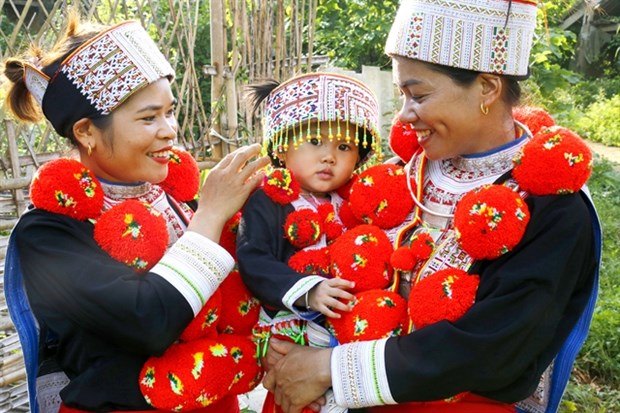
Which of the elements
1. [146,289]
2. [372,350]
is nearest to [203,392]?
[146,289]

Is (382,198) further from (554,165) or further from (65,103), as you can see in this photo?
(65,103)

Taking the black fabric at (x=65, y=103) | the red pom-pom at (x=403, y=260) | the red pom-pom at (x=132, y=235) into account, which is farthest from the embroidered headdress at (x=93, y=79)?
the red pom-pom at (x=403, y=260)

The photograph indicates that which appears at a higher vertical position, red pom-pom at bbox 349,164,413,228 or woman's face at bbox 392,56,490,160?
woman's face at bbox 392,56,490,160

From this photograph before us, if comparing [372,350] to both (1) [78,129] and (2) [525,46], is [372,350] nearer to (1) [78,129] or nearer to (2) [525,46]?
(2) [525,46]

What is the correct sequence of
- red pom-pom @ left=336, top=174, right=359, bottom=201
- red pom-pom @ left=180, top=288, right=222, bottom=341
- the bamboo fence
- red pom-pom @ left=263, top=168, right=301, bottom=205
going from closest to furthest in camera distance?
red pom-pom @ left=180, top=288, right=222, bottom=341 → red pom-pom @ left=263, top=168, right=301, bottom=205 → red pom-pom @ left=336, top=174, right=359, bottom=201 → the bamboo fence

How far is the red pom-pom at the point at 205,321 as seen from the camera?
2393 millimetres

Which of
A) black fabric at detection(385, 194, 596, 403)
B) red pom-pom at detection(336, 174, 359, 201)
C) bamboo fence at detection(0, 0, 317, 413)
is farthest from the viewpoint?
bamboo fence at detection(0, 0, 317, 413)

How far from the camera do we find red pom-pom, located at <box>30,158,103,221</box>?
89.6 inches

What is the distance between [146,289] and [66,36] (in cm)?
103

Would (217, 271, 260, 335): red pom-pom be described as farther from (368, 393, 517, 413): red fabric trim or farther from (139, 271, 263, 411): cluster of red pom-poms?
(368, 393, 517, 413): red fabric trim

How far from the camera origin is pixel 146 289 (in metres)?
2.20

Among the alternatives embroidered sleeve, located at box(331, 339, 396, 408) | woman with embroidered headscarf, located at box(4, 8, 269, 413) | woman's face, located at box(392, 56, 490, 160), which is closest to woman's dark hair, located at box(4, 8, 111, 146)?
woman with embroidered headscarf, located at box(4, 8, 269, 413)

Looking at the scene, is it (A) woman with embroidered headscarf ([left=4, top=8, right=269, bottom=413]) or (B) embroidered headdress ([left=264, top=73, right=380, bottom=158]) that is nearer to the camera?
(A) woman with embroidered headscarf ([left=4, top=8, right=269, bottom=413])

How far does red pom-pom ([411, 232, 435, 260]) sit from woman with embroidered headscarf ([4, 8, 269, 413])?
2.07 feet
